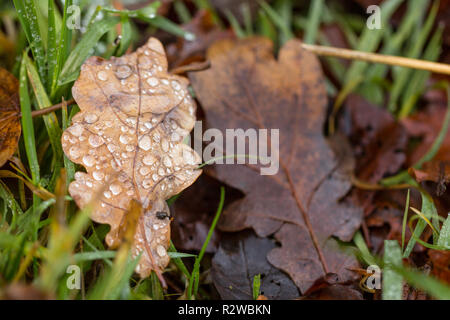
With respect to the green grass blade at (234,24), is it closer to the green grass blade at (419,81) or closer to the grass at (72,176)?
the grass at (72,176)

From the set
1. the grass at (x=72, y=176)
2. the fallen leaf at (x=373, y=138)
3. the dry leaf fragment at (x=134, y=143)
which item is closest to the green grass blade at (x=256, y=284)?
the grass at (x=72, y=176)

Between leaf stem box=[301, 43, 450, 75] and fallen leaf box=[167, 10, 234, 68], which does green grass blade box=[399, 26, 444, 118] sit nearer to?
leaf stem box=[301, 43, 450, 75]

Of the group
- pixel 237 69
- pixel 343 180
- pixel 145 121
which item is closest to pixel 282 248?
pixel 343 180

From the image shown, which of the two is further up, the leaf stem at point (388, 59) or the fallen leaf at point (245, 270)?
the leaf stem at point (388, 59)

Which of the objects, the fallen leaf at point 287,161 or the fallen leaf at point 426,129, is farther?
the fallen leaf at point 426,129
